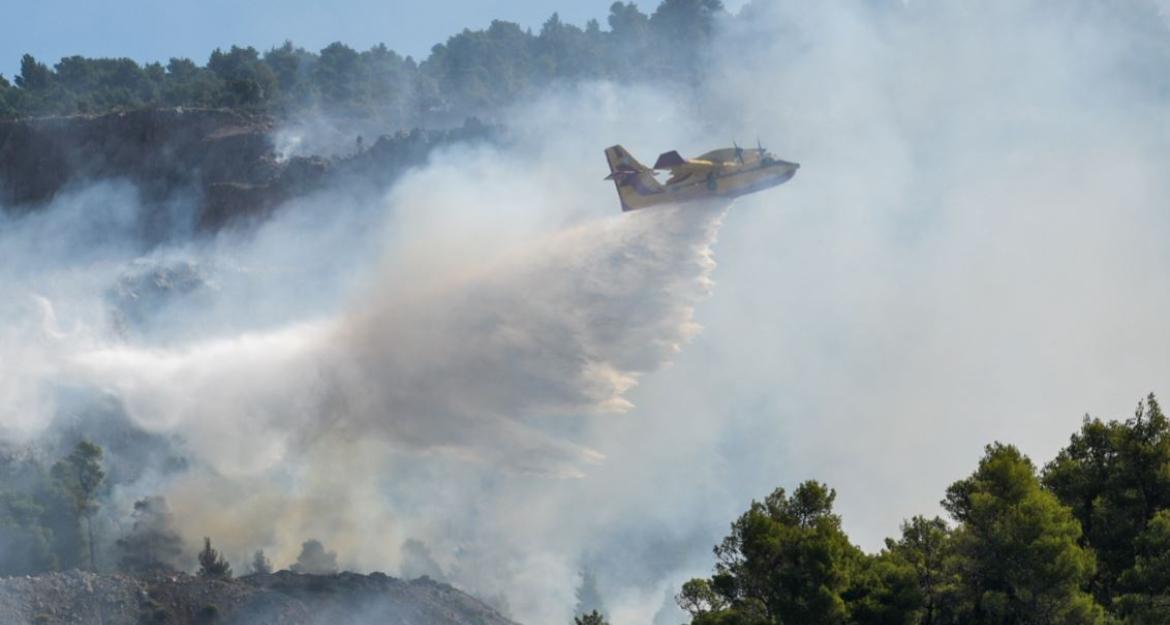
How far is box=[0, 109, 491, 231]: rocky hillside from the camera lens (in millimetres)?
101500

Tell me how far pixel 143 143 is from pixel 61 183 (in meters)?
6.41

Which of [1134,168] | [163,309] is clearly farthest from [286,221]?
[1134,168]

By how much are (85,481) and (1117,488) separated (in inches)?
1947

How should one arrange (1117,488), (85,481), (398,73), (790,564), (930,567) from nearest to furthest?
(790,564) < (930,567) < (1117,488) < (85,481) < (398,73)

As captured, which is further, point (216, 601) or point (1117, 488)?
point (216, 601)

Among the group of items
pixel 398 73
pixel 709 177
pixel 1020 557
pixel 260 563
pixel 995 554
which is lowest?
pixel 1020 557

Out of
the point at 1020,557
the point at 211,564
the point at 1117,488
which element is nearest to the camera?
the point at 1020,557

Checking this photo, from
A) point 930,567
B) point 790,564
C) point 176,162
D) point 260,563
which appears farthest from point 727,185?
point 176,162

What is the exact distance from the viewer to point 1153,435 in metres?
43.8

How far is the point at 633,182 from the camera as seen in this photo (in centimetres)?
6338

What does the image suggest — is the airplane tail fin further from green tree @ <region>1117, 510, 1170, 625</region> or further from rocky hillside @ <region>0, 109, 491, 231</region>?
rocky hillside @ <region>0, 109, 491, 231</region>

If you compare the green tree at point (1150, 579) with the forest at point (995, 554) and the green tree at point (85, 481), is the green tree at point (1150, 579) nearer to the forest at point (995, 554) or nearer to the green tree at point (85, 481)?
the forest at point (995, 554)

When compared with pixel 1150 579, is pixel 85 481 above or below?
above

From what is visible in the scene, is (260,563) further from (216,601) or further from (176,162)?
(176,162)
